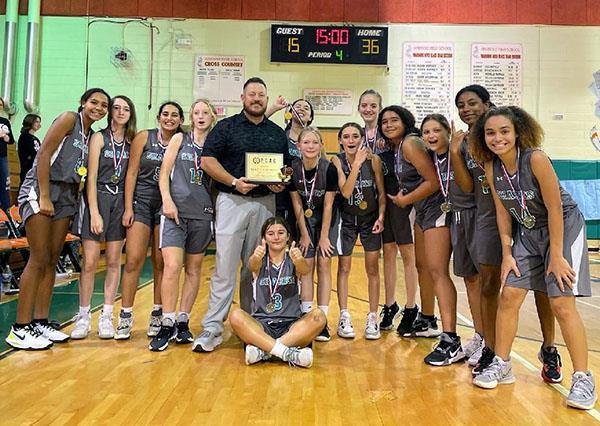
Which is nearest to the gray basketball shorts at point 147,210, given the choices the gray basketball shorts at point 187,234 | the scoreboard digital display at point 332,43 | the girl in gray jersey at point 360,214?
the gray basketball shorts at point 187,234

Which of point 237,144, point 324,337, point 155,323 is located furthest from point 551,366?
point 155,323

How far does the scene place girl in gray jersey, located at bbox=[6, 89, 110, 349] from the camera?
2818 mm

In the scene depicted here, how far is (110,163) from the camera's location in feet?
10.1

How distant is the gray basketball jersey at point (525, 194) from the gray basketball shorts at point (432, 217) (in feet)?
1.78

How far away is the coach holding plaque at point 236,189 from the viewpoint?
2844 millimetres

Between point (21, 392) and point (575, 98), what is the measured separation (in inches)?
350

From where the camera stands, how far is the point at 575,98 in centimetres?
852

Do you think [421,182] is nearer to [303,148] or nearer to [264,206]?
[303,148]

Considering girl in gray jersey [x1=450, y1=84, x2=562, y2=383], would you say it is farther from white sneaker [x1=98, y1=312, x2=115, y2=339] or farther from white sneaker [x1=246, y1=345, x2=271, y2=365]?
white sneaker [x1=98, y1=312, x2=115, y2=339]

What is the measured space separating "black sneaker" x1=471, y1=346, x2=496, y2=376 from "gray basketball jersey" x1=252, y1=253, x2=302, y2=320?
920 millimetres

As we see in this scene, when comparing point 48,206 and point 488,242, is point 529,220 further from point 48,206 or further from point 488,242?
point 48,206

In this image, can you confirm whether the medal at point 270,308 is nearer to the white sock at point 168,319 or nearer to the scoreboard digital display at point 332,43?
the white sock at point 168,319

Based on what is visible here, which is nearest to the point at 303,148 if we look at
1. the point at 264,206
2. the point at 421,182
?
the point at 264,206

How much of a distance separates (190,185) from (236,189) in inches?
13.0
